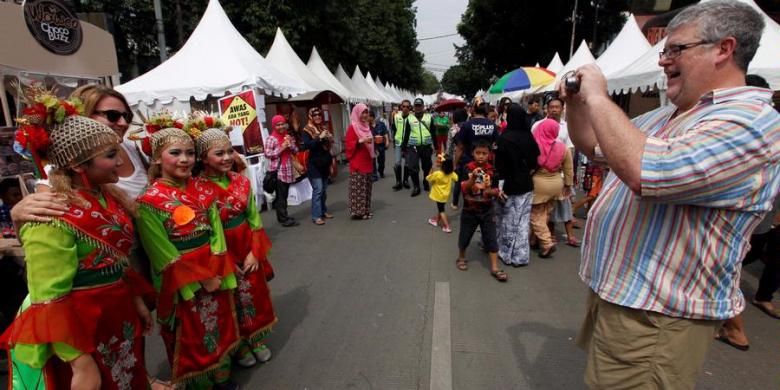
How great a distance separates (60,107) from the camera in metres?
1.57

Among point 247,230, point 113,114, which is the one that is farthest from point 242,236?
point 113,114

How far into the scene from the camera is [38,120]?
1.52 m

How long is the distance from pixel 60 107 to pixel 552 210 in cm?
490

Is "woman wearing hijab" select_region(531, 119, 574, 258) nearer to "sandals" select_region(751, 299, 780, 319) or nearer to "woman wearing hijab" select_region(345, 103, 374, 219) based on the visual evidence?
"sandals" select_region(751, 299, 780, 319)

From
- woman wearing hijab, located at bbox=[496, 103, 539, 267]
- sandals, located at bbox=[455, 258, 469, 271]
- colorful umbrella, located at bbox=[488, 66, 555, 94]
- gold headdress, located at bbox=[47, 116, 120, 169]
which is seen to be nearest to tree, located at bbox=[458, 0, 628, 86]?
colorful umbrella, located at bbox=[488, 66, 555, 94]

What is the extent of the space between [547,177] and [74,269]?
4378mm

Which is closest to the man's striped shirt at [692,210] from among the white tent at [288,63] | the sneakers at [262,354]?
the sneakers at [262,354]

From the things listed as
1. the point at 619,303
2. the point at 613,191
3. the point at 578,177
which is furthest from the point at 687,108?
the point at 578,177

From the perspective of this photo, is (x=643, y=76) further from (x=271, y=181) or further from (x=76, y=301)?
(x=76, y=301)

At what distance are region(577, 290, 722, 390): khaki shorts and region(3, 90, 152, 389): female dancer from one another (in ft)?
6.75

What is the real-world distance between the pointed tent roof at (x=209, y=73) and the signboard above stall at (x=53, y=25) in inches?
84.3

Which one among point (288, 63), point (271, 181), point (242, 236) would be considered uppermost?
point (288, 63)

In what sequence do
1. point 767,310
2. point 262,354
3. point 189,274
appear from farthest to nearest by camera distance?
point 767,310, point 262,354, point 189,274

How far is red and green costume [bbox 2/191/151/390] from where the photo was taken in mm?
1463
